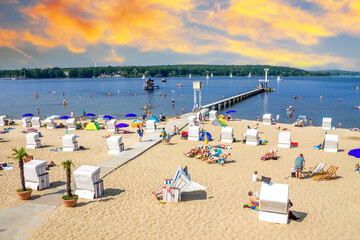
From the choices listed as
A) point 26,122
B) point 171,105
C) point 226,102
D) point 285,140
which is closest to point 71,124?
point 26,122

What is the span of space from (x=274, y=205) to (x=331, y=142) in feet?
38.0

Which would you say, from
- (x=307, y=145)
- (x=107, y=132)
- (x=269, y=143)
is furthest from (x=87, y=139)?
(x=307, y=145)

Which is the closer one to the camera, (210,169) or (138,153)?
(210,169)

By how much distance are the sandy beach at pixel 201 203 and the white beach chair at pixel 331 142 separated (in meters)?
0.48

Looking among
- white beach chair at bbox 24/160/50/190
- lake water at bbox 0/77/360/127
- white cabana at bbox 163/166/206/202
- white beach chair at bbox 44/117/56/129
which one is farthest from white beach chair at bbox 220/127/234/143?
lake water at bbox 0/77/360/127

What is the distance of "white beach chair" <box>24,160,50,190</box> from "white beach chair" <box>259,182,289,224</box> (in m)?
9.13

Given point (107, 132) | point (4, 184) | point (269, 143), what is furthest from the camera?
point (107, 132)

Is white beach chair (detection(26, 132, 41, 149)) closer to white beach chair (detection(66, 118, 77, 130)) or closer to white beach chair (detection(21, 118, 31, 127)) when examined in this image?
white beach chair (detection(66, 118, 77, 130))

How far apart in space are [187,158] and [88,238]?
30.2 feet

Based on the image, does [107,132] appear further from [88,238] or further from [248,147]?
[88,238]

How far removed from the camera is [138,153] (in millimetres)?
17484

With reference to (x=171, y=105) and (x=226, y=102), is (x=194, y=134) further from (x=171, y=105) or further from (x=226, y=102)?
(x=226, y=102)

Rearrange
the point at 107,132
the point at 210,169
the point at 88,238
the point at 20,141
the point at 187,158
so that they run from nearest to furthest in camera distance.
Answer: the point at 88,238
the point at 210,169
the point at 187,158
the point at 20,141
the point at 107,132

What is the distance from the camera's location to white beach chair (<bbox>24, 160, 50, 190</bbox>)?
11898 mm
